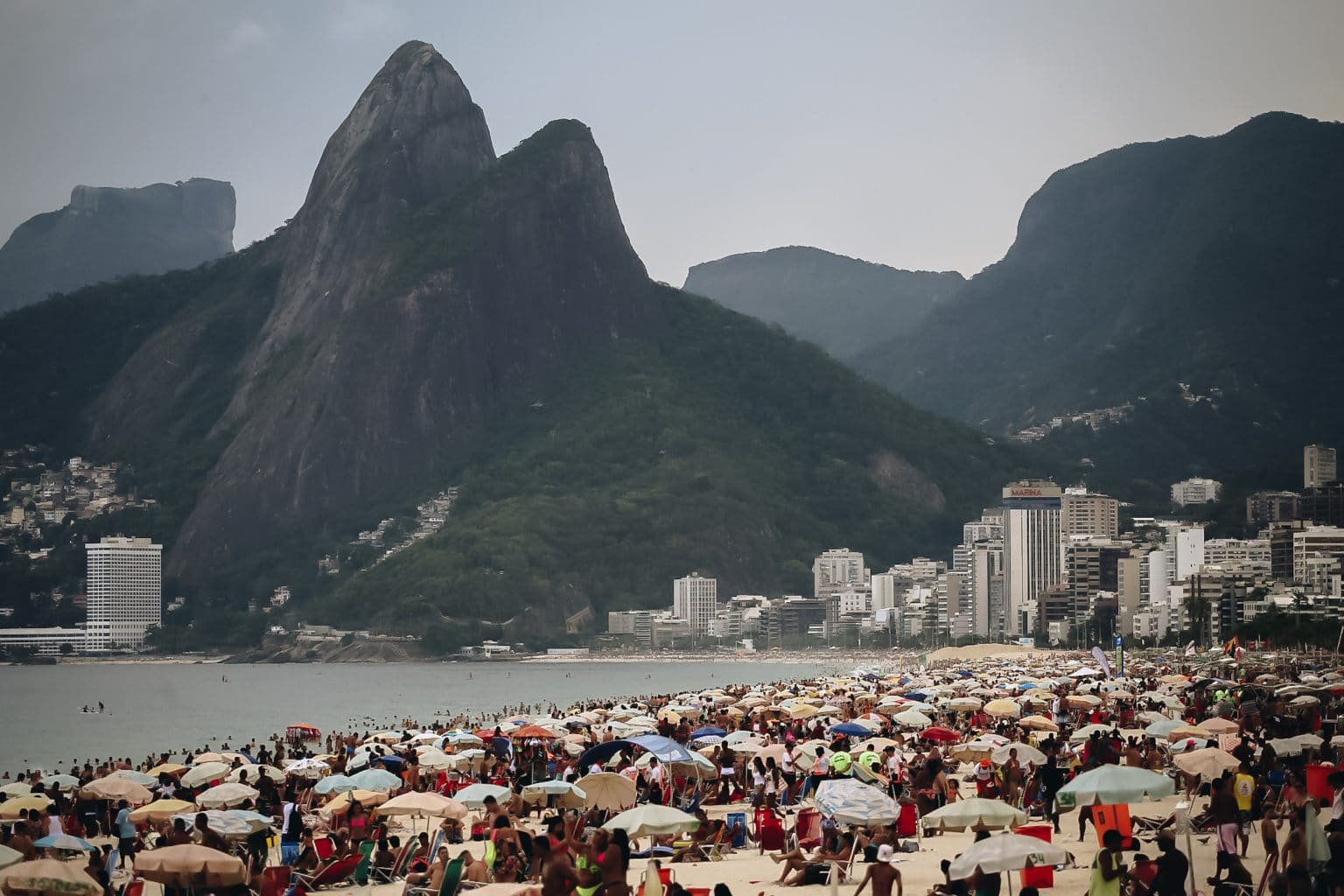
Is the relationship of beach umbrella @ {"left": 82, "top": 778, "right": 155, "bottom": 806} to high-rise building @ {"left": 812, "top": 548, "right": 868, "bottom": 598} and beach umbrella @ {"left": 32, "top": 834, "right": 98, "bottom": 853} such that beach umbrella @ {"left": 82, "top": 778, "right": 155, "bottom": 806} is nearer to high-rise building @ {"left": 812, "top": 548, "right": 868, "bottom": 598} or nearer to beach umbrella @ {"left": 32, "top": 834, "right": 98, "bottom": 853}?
beach umbrella @ {"left": 32, "top": 834, "right": 98, "bottom": 853}

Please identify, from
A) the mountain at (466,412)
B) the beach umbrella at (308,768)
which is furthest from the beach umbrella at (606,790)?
the mountain at (466,412)

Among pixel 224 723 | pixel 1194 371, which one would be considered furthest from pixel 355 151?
pixel 224 723

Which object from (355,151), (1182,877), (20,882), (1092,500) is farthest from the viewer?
(355,151)

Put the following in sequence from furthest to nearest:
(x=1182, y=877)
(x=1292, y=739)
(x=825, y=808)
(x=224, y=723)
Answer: (x=224, y=723)
(x=1292, y=739)
(x=825, y=808)
(x=1182, y=877)

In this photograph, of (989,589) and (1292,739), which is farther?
(989,589)

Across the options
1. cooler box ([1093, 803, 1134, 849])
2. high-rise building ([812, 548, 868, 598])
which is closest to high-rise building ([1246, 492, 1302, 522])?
high-rise building ([812, 548, 868, 598])

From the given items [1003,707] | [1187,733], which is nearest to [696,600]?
[1003,707]

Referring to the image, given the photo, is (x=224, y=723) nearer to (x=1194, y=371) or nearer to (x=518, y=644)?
(x=518, y=644)

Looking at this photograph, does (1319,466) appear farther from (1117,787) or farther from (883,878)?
(883,878)
